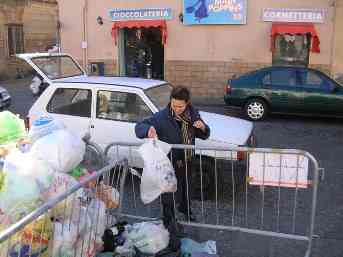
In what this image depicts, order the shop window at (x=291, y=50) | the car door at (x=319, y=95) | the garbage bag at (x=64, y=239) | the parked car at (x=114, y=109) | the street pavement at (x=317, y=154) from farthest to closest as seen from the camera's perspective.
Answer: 1. the shop window at (x=291, y=50)
2. the car door at (x=319, y=95)
3. the parked car at (x=114, y=109)
4. the street pavement at (x=317, y=154)
5. the garbage bag at (x=64, y=239)

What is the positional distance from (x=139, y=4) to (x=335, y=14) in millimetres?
6217

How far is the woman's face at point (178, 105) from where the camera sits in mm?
4578

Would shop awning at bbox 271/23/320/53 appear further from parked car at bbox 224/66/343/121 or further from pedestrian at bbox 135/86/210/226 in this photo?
pedestrian at bbox 135/86/210/226

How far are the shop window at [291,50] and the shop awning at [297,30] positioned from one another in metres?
0.44

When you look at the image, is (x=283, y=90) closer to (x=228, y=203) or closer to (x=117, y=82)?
(x=117, y=82)

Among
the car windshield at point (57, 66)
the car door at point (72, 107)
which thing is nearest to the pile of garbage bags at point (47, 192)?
the car door at point (72, 107)

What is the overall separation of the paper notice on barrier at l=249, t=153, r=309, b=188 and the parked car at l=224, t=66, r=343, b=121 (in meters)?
8.19

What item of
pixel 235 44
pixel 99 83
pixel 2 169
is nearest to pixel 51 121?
pixel 2 169

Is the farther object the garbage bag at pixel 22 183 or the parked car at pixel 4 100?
the parked car at pixel 4 100

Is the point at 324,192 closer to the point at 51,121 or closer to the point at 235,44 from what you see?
the point at 51,121

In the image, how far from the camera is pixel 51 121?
13.0 ft

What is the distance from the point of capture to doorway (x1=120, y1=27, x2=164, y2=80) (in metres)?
17.0

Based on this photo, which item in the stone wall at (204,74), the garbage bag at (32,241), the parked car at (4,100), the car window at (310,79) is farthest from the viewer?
the stone wall at (204,74)

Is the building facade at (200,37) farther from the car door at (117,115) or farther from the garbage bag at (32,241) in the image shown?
the garbage bag at (32,241)
